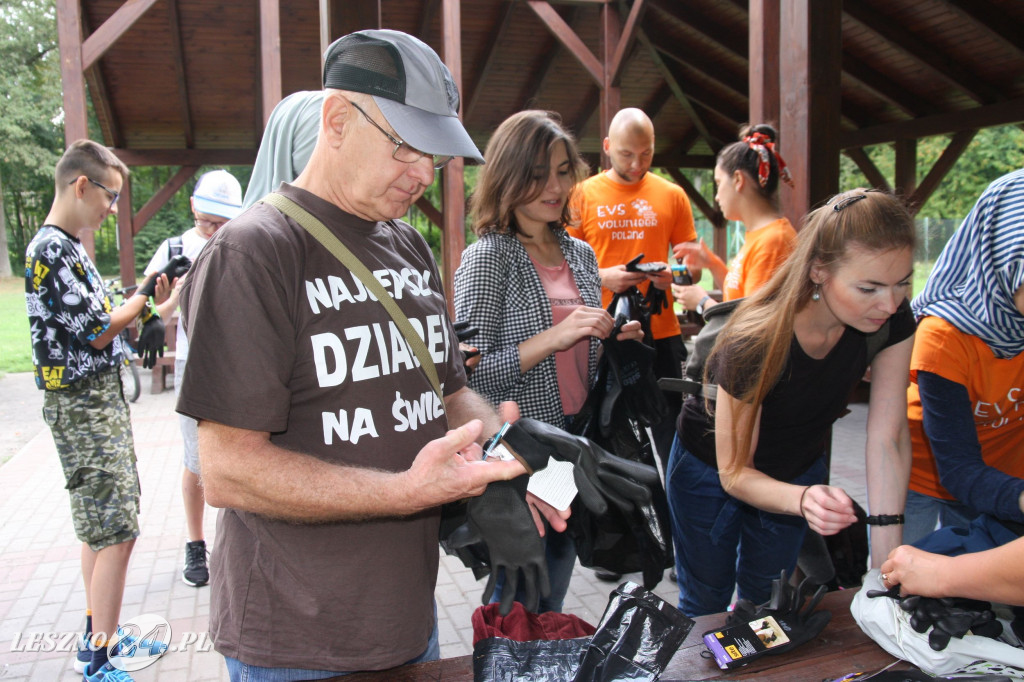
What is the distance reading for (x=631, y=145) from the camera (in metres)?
3.65

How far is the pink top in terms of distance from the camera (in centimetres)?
255

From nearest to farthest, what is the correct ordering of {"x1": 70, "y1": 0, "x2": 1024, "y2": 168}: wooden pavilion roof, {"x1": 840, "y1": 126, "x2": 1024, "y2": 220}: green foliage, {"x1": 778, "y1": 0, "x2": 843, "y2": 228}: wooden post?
{"x1": 778, "y1": 0, "x2": 843, "y2": 228}: wooden post
{"x1": 70, "y1": 0, "x2": 1024, "y2": 168}: wooden pavilion roof
{"x1": 840, "y1": 126, "x2": 1024, "y2": 220}: green foliage

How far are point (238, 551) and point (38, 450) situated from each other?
651 centimetres

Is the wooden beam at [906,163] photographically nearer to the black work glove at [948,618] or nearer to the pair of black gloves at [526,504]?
the black work glove at [948,618]

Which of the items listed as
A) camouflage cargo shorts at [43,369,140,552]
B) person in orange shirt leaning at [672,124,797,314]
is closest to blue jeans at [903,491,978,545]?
person in orange shirt leaning at [672,124,797,314]

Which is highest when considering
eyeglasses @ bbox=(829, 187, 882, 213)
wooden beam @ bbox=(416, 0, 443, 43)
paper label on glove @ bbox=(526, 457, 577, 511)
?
wooden beam @ bbox=(416, 0, 443, 43)

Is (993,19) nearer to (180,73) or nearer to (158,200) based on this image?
(180,73)

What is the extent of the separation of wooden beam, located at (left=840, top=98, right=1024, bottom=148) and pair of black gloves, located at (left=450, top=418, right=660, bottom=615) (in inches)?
290

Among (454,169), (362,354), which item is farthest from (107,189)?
(454,169)

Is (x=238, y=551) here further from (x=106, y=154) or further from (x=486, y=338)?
(x=106, y=154)

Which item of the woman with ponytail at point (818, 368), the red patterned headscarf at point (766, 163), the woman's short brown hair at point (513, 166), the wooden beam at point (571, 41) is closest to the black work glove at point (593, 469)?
the woman with ponytail at point (818, 368)

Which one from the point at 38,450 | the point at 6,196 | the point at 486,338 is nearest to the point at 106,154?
the point at 486,338

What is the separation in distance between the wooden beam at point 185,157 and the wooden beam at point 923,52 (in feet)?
28.5

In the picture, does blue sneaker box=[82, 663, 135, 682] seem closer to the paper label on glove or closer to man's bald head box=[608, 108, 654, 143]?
the paper label on glove
